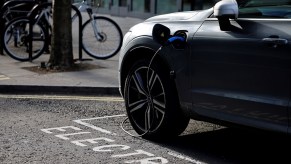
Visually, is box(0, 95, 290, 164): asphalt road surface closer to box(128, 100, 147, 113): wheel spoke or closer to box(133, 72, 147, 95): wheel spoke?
box(128, 100, 147, 113): wheel spoke

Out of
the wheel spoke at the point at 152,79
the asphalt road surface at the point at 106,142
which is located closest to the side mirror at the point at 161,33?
the wheel spoke at the point at 152,79

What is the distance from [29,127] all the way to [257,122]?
262cm

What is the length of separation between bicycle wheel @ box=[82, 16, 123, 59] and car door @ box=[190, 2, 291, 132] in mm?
5944

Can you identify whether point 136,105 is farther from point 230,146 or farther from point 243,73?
point 243,73

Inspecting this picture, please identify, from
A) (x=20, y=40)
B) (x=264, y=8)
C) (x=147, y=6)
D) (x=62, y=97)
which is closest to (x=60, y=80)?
(x=62, y=97)

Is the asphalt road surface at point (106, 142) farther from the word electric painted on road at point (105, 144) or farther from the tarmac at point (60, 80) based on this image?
the tarmac at point (60, 80)

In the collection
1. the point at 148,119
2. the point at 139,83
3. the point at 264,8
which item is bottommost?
the point at 148,119

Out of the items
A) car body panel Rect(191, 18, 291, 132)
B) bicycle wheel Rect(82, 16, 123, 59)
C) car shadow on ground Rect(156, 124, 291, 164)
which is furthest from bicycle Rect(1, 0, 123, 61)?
car body panel Rect(191, 18, 291, 132)

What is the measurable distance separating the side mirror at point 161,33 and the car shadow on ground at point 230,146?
96cm

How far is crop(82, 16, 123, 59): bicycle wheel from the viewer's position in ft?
36.3

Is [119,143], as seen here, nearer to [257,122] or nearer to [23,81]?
[257,122]

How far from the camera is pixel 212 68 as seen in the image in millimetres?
5008

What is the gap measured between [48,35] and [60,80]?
7.40 ft

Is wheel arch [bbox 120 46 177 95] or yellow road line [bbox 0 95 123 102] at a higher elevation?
wheel arch [bbox 120 46 177 95]
